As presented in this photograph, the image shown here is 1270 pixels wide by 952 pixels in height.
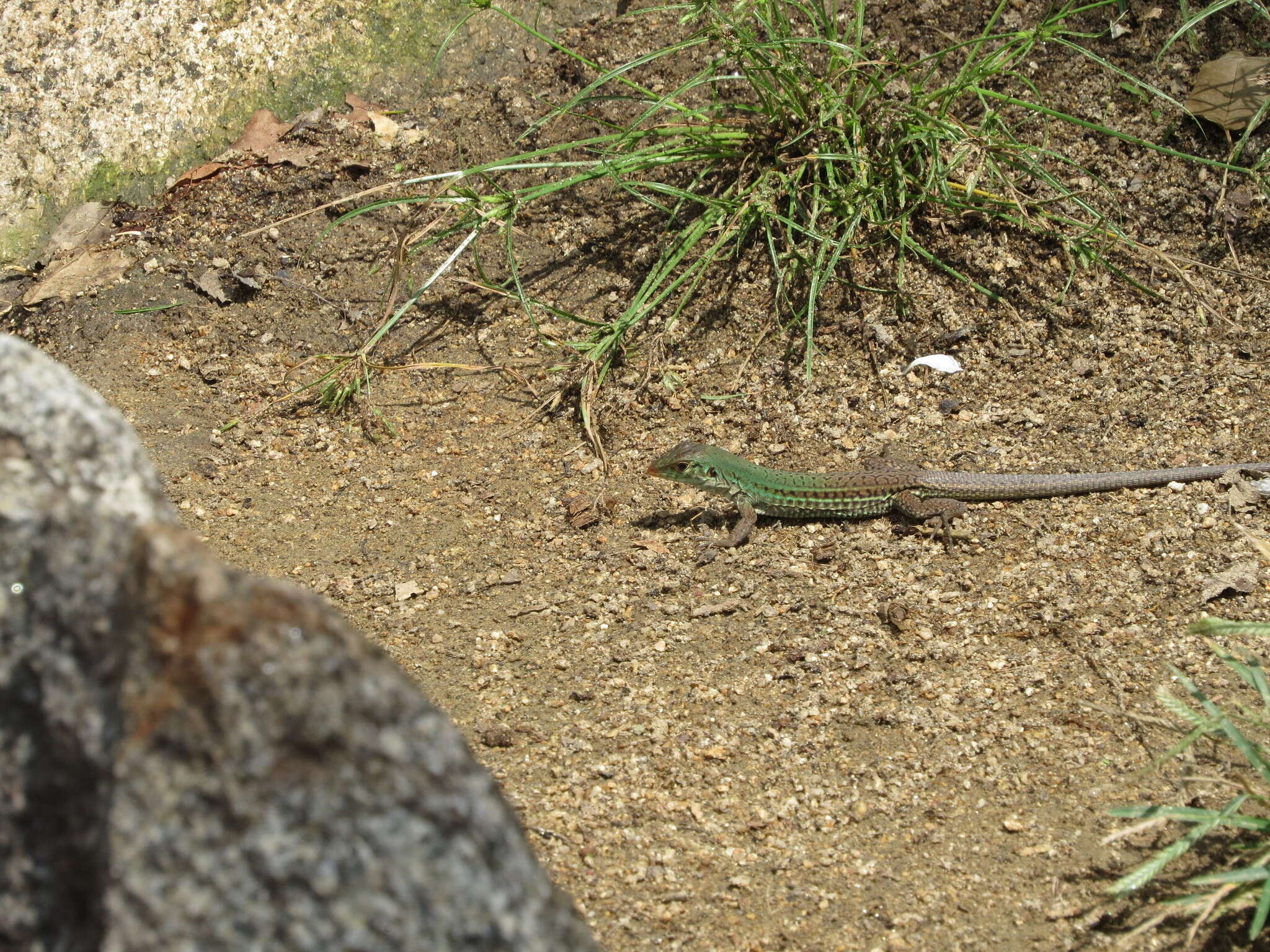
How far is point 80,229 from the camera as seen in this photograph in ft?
18.3

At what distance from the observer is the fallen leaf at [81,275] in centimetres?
532

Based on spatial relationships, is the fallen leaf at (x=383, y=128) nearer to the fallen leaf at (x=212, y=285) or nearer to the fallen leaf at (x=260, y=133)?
the fallen leaf at (x=260, y=133)

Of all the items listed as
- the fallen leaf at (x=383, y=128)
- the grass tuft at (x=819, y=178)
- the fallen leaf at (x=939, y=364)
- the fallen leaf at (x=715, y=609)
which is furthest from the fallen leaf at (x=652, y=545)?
the fallen leaf at (x=383, y=128)

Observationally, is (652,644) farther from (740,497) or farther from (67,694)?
(67,694)

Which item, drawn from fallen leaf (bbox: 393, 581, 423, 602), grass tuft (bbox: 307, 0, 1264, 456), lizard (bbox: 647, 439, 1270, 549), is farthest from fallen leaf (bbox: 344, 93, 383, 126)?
fallen leaf (bbox: 393, 581, 423, 602)

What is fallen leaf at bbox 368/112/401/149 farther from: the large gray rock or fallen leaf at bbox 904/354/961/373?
the large gray rock

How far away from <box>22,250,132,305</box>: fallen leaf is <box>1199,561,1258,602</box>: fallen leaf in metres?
5.00

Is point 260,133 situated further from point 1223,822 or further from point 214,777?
point 1223,822

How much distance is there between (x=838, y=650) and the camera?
138 inches

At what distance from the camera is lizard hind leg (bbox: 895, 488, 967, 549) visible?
4.08 metres

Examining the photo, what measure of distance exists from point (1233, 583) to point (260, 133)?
199 inches

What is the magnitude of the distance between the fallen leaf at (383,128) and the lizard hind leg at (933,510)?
338 cm

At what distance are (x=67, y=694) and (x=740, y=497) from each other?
9.66 feet

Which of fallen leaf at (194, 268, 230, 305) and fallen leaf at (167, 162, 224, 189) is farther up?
fallen leaf at (167, 162, 224, 189)
